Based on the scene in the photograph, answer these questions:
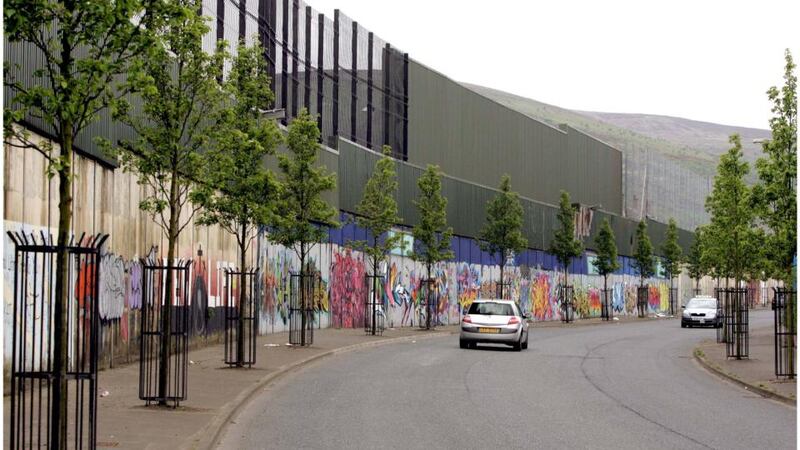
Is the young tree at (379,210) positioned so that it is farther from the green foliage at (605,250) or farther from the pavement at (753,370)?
the green foliage at (605,250)

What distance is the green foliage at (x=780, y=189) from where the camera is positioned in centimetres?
2055

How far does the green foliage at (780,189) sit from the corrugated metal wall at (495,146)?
34525 millimetres

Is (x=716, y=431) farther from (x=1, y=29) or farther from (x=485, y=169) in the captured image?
(x=485, y=169)

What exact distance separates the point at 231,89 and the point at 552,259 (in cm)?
5790

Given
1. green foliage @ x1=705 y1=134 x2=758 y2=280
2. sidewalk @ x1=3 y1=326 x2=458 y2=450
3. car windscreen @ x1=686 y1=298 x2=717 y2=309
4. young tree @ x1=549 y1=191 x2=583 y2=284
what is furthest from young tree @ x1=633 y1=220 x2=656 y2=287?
sidewalk @ x1=3 y1=326 x2=458 y2=450

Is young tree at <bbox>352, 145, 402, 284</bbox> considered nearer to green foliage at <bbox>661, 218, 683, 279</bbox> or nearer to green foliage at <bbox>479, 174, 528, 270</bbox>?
green foliage at <bbox>479, 174, 528, 270</bbox>

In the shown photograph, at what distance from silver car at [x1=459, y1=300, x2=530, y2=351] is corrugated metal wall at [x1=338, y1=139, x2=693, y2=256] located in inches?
489

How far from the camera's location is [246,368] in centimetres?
2223

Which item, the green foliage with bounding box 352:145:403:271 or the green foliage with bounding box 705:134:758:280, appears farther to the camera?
the green foliage with bounding box 352:145:403:271

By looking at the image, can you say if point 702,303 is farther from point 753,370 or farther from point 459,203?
point 753,370

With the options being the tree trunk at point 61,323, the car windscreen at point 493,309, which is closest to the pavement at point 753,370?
the car windscreen at point 493,309

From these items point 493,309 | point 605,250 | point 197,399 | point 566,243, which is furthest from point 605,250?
point 197,399

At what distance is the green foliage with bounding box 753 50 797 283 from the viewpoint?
20547 millimetres

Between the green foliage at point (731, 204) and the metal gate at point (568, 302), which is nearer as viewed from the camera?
the green foliage at point (731, 204)
